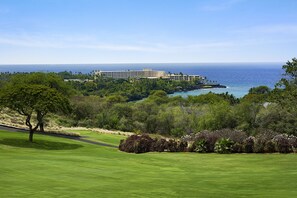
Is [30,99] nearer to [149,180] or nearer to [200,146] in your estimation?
[200,146]

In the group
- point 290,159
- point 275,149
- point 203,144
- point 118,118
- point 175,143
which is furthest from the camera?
point 118,118

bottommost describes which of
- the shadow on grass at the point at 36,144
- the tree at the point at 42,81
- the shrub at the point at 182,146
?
the shadow on grass at the point at 36,144

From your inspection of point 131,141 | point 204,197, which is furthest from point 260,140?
point 204,197

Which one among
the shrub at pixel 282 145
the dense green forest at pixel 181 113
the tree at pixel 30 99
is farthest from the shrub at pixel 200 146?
the tree at pixel 30 99

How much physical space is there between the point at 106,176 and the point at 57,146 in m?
16.9

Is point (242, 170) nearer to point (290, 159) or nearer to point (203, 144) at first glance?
point (290, 159)

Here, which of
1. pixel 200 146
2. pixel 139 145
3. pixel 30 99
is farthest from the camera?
pixel 30 99

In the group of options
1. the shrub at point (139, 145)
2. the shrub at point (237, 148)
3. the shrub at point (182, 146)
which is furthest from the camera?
the shrub at point (139, 145)

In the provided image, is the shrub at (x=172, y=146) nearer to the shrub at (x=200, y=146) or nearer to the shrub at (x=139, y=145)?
the shrub at (x=139, y=145)

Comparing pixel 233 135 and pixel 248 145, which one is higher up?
pixel 233 135

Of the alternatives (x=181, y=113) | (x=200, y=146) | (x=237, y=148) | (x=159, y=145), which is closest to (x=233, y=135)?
(x=237, y=148)

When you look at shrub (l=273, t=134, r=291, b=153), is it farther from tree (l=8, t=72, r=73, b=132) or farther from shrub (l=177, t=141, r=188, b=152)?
tree (l=8, t=72, r=73, b=132)

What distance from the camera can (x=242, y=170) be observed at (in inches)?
632

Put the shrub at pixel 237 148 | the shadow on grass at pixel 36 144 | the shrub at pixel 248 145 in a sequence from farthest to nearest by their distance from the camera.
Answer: the shadow on grass at pixel 36 144 < the shrub at pixel 237 148 < the shrub at pixel 248 145
